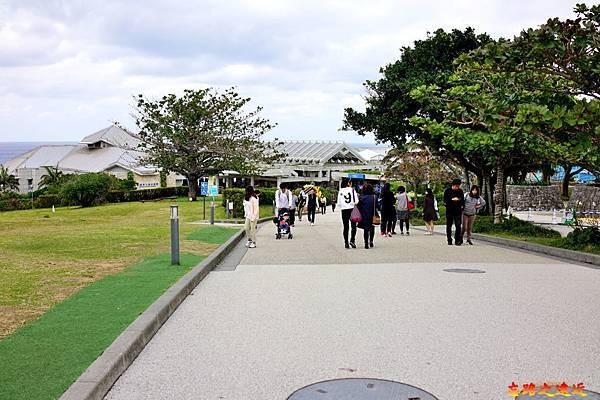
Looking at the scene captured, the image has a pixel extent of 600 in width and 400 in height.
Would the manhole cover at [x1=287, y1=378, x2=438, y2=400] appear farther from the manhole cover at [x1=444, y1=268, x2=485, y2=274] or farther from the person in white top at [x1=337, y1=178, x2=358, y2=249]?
the person in white top at [x1=337, y1=178, x2=358, y2=249]

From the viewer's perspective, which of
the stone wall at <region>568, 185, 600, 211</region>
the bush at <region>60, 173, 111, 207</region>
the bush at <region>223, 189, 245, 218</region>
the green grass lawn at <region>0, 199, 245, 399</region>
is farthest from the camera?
the bush at <region>60, 173, 111, 207</region>

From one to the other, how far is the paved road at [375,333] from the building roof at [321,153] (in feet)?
215

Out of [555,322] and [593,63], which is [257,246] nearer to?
[593,63]

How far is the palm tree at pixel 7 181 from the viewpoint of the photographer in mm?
63906

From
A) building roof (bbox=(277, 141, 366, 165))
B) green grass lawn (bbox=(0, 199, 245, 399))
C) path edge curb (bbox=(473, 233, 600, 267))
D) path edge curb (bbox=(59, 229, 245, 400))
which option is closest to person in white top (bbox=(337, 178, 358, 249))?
green grass lawn (bbox=(0, 199, 245, 399))

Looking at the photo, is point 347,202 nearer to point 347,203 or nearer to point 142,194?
point 347,203

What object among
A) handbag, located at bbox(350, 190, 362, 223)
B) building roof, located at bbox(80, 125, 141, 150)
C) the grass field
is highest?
building roof, located at bbox(80, 125, 141, 150)

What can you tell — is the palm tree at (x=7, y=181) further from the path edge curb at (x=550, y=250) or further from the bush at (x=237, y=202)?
the path edge curb at (x=550, y=250)

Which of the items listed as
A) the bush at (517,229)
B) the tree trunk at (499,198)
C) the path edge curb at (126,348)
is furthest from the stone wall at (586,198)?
the path edge curb at (126,348)

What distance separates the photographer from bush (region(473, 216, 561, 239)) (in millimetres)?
18350

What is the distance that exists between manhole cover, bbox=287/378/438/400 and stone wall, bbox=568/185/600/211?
32.2m

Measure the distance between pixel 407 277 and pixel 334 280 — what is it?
1.25m

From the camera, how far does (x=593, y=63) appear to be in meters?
12.2

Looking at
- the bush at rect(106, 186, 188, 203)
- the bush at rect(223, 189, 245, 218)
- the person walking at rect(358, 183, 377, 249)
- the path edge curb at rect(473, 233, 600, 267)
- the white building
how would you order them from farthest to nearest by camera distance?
the white building
the bush at rect(106, 186, 188, 203)
the bush at rect(223, 189, 245, 218)
the person walking at rect(358, 183, 377, 249)
the path edge curb at rect(473, 233, 600, 267)
